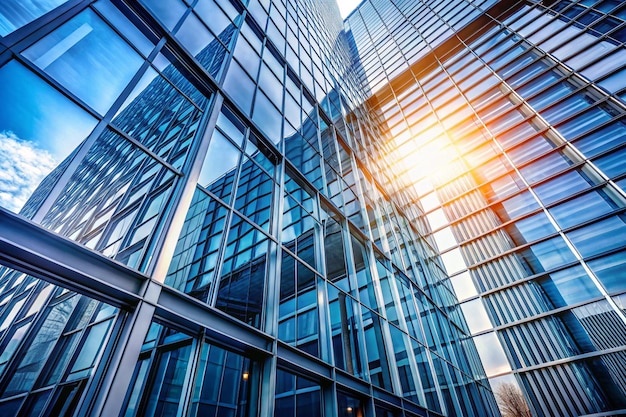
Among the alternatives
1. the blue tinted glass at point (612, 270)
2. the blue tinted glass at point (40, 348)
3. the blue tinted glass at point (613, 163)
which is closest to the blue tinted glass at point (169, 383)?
the blue tinted glass at point (40, 348)

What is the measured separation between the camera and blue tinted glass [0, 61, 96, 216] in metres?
3.48

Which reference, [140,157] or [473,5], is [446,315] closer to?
[140,157]

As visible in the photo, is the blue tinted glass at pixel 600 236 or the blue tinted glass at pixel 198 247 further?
the blue tinted glass at pixel 600 236

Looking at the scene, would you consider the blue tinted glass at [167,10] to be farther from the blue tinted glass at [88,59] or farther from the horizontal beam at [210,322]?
the horizontal beam at [210,322]

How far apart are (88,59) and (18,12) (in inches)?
35.6

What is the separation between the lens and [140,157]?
541 cm

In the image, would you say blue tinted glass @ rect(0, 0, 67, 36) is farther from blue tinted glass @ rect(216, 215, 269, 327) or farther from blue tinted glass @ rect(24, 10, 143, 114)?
blue tinted glass @ rect(216, 215, 269, 327)

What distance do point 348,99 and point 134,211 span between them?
56.1ft

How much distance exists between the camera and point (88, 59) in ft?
15.9

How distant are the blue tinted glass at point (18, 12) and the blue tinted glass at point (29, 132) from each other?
0.49 m

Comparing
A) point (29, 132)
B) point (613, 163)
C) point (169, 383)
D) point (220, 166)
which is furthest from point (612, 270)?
point (29, 132)

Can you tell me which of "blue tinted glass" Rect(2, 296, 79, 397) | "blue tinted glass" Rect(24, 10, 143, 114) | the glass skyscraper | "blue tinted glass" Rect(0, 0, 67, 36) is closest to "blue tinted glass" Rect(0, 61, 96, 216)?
the glass skyscraper

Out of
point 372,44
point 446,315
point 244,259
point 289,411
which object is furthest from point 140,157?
point 372,44

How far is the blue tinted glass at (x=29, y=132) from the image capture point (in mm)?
3484
